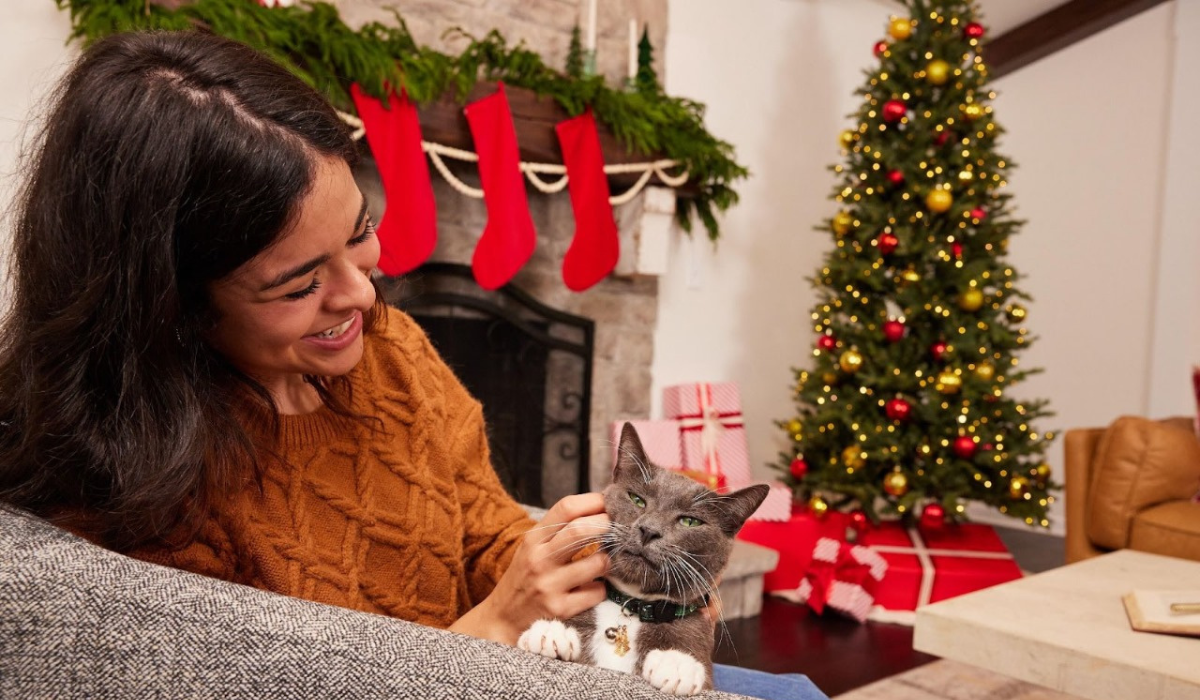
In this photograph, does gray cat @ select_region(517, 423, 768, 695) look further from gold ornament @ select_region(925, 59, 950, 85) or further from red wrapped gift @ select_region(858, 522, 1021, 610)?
gold ornament @ select_region(925, 59, 950, 85)

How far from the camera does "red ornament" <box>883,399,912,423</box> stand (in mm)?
3084

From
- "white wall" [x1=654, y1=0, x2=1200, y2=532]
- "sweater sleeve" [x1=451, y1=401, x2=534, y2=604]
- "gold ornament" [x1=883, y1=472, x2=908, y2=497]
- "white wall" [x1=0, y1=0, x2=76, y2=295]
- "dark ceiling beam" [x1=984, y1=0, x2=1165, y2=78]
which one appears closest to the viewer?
"sweater sleeve" [x1=451, y1=401, x2=534, y2=604]

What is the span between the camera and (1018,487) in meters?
3.06

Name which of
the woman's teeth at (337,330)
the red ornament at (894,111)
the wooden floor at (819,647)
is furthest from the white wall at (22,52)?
the red ornament at (894,111)

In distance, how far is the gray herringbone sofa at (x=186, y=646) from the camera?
0.62m

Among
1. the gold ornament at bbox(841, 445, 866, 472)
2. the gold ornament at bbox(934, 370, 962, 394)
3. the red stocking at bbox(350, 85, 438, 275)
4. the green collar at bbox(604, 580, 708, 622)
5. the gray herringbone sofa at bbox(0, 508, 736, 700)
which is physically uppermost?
the red stocking at bbox(350, 85, 438, 275)

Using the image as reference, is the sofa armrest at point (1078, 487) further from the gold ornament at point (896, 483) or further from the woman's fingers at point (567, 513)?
the woman's fingers at point (567, 513)

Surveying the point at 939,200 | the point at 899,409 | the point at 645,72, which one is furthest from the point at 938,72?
the point at 899,409

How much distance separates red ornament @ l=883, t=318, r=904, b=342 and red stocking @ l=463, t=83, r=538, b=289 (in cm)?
139

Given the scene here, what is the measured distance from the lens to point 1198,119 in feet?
13.6

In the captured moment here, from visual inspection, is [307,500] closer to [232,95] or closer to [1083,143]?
[232,95]

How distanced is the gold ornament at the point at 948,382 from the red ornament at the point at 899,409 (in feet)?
0.40

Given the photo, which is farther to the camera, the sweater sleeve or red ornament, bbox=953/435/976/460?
red ornament, bbox=953/435/976/460

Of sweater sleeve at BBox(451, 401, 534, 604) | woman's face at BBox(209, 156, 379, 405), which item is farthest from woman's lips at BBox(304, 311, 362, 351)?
sweater sleeve at BBox(451, 401, 534, 604)
